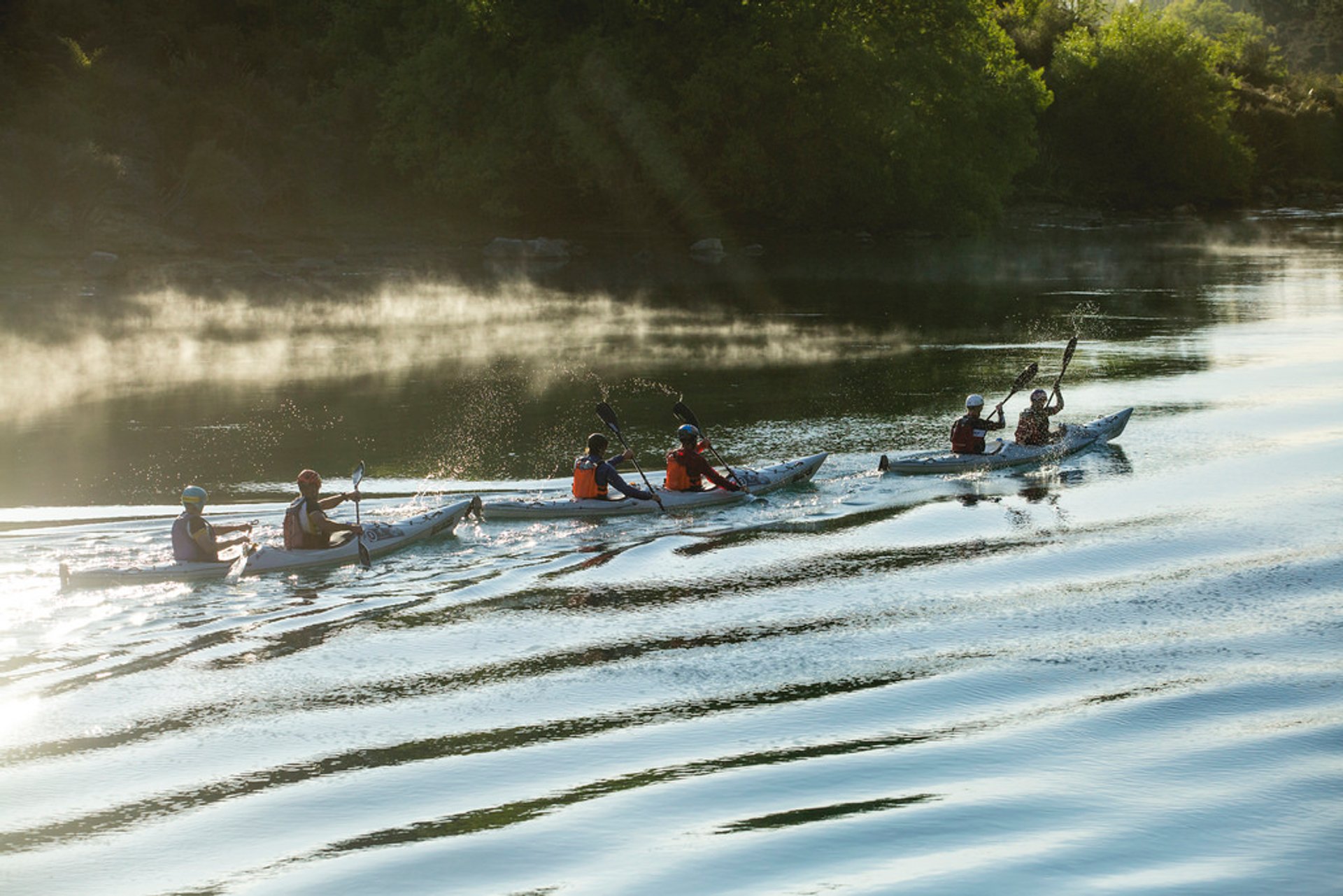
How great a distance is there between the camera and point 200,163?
6606 centimetres

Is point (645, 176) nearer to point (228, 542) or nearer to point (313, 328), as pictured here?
point (313, 328)

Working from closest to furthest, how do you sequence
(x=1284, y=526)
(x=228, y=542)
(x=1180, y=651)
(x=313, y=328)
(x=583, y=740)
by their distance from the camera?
(x=583, y=740) → (x=1180, y=651) → (x=228, y=542) → (x=1284, y=526) → (x=313, y=328)

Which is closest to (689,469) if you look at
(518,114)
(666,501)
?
(666,501)

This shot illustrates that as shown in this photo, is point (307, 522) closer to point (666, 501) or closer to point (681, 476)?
point (666, 501)

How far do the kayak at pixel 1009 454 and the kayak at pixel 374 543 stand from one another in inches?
286

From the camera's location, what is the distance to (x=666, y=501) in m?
21.8

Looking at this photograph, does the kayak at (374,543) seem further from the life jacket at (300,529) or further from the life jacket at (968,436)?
the life jacket at (968,436)

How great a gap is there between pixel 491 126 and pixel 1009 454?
4957 cm

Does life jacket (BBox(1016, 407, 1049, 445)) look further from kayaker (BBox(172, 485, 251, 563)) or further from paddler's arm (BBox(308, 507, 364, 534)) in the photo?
kayaker (BBox(172, 485, 251, 563))

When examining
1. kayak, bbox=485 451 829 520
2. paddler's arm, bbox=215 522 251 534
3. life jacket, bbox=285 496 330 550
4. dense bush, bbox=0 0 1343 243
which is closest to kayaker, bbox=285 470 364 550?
life jacket, bbox=285 496 330 550

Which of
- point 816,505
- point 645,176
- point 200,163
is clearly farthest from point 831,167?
point 816,505

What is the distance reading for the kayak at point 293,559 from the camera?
1741 cm

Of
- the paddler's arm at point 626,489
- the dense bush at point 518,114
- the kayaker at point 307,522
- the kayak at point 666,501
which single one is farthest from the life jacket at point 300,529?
the dense bush at point 518,114

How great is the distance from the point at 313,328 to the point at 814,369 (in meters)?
16.9
